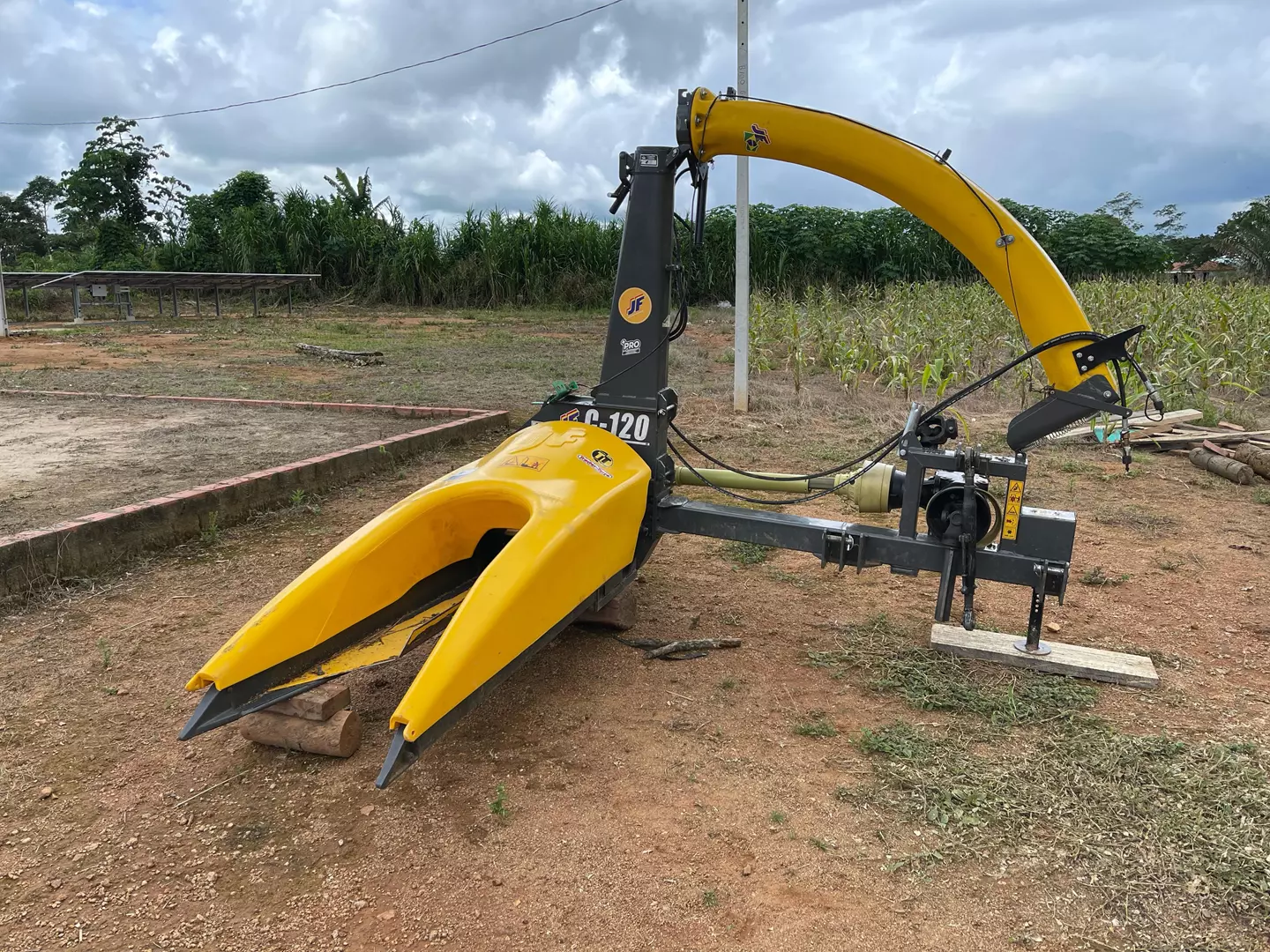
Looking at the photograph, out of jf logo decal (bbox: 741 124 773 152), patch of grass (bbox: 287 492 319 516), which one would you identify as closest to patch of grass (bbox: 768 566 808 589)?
jf logo decal (bbox: 741 124 773 152)

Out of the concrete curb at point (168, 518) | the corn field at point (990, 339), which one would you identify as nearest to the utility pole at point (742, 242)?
the corn field at point (990, 339)

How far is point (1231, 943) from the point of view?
1895 mm

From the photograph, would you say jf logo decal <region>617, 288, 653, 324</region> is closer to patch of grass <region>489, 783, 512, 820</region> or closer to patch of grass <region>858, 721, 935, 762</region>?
patch of grass <region>858, 721, 935, 762</region>

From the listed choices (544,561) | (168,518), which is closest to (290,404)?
(168,518)

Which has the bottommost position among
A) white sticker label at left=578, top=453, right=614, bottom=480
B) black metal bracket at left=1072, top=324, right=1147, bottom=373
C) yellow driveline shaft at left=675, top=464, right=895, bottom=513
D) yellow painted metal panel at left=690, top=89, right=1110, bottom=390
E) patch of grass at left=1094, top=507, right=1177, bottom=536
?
patch of grass at left=1094, top=507, right=1177, bottom=536

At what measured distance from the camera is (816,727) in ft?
9.18

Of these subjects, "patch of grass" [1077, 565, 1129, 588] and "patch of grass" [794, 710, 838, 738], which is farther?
"patch of grass" [1077, 565, 1129, 588]

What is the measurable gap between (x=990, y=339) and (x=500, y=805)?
28.5ft

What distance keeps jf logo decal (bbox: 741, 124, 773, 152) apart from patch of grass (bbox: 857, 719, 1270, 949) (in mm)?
2089

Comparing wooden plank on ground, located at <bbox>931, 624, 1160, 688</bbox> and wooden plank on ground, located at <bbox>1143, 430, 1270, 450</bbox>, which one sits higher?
wooden plank on ground, located at <bbox>1143, 430, 1270, 450</bbox>

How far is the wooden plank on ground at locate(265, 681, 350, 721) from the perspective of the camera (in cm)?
255

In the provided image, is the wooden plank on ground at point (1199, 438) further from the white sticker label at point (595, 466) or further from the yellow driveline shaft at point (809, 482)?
the white sticker label at point (595, 466)

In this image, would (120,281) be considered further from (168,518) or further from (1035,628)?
(1035,628)

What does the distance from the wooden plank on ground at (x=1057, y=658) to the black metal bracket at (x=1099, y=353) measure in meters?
1.06
